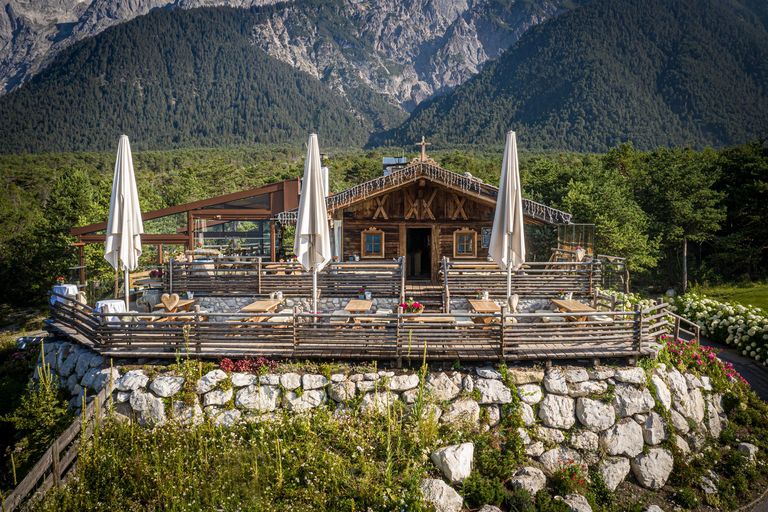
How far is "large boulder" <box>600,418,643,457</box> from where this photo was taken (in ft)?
26.6

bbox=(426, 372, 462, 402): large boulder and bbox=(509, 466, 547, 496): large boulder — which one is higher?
bbox=(426, 372, 462, 402): large boulder

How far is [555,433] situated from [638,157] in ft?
129

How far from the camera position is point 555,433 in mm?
8086

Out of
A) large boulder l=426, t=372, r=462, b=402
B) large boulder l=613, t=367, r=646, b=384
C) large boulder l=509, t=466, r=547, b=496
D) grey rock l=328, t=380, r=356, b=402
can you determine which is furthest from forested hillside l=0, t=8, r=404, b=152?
large boulder l=509, t=466, r=547, b=496

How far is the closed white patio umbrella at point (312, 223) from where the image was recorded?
914 centimetres

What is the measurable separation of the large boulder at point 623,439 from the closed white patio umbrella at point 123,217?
1010 centimetres

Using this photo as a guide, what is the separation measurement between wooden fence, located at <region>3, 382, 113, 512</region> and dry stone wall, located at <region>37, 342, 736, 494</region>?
51 centimetres

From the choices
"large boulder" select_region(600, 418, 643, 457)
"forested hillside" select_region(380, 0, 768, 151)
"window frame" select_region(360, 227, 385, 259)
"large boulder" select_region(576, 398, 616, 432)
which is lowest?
"large boulder" select_region(600, 418, 643, 457)

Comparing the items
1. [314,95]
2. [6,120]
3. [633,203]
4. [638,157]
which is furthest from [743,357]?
[6,120]

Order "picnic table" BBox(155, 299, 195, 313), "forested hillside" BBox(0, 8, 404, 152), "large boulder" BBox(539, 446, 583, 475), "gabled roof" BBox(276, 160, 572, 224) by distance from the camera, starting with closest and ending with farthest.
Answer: "large boulder" BBox(539, 446, 583, 475)
"picnic table" BBox(155, 299, 195, 313)
"gabled roof" BBox(276, 160, 572, 224)
"forested hillside" BBox(0, 8, 404, 152)

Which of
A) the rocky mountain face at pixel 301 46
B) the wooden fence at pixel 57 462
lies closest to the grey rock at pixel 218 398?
the wooden fence at pixel 57 462

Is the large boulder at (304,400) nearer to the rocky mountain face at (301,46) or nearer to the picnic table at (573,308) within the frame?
the picnic table at (573,308)

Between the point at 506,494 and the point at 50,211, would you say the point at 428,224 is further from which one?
the point at 50,211

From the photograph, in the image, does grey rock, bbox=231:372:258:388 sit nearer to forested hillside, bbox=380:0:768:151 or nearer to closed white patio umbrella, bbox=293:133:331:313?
closed white patio umbrella, bbox=293:133:331:313
